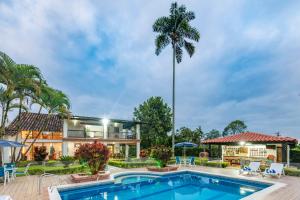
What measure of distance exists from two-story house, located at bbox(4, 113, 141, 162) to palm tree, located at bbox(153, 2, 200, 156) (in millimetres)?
9761

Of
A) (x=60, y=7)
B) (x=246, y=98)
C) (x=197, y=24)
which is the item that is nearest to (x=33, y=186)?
(x=60, y=7)

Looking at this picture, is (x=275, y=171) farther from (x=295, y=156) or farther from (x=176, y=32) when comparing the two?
(x=176, y=32)

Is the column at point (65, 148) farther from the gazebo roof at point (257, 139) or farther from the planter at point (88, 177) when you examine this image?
the gazebo roof at point (257, 139)

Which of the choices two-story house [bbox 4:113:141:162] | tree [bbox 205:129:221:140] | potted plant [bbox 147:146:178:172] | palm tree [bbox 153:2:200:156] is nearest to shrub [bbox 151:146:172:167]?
potted plant [bbox 147:146:178:172]

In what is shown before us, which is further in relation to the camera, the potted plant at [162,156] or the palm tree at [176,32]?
the palm tree at [176,32]

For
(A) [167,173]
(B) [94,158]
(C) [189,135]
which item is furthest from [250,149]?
(B) [94,158]

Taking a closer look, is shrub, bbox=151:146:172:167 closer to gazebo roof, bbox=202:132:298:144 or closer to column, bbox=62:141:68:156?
gazebo roof, bbox=202:132:298:144

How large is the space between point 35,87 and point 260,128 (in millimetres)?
35859

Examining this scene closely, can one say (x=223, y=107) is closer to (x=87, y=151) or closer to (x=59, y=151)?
(x=59, y=151)

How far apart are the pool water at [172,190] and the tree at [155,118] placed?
19196 millimetres

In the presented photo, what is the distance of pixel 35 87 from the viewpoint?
15781 millimetres

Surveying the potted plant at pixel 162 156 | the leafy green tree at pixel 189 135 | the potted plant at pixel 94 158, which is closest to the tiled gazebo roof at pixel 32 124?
the potted plant at pixel 94 158

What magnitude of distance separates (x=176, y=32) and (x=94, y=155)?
54.7 ft

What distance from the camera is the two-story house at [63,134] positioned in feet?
80.2
